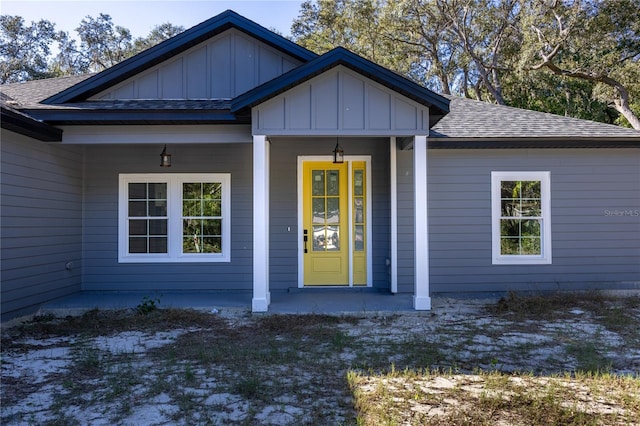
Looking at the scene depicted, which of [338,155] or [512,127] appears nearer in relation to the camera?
[338,155]

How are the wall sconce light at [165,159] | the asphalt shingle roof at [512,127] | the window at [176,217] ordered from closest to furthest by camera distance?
the wall sconce light at [165,159], the asphalt shingle roof at [512,127], the window at [176,217]

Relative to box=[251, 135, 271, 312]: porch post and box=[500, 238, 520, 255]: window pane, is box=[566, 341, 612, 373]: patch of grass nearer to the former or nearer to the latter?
box=[500, 238, 520, 255]: window pane

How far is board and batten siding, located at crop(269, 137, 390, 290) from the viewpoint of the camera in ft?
25.8

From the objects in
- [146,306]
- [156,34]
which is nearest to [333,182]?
[146,306]

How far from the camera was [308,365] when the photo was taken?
4.26 metres

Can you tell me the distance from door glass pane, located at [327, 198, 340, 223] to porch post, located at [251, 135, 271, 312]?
1922 millimetres

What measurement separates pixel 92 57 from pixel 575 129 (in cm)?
2686

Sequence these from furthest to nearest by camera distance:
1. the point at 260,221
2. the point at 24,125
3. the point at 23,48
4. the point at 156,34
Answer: the point at 156,34 < the point at 23,48 < the point at 260,221 < the point at 24,125

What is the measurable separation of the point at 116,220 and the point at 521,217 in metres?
6.63

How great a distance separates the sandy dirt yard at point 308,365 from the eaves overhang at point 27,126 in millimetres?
2419

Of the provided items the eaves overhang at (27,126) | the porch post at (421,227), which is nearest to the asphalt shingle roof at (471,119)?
the eaves overhang at (27,126)

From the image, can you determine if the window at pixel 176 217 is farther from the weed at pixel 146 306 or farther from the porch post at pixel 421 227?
the porch post at pixel 421 227

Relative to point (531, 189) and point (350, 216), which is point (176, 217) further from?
point (531, 189)

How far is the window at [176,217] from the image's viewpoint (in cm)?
784
